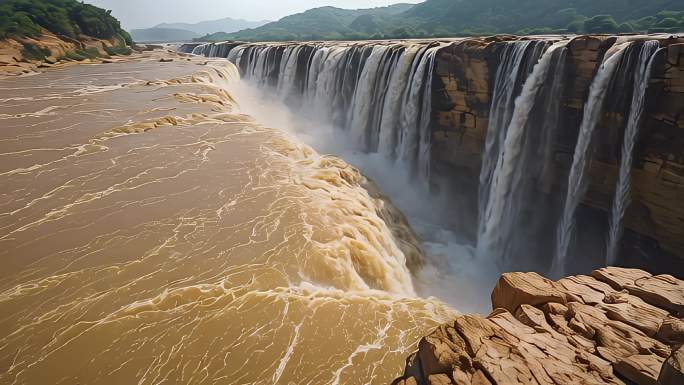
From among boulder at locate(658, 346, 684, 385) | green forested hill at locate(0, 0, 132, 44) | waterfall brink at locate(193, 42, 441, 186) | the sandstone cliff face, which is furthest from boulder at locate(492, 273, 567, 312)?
green forested hill at locate(0, 0, 132, 44)

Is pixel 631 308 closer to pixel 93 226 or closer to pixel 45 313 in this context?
pixel 45 313

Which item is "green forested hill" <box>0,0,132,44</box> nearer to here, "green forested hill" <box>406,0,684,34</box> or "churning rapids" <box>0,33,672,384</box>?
"churning rapids" <box>0,33,672,384</box>

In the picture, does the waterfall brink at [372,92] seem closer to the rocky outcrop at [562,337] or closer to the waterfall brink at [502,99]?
the waterfall brink at [502,99]

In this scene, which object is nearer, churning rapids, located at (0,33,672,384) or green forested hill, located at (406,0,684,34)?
churning rapids, located at (0,33,672,384)

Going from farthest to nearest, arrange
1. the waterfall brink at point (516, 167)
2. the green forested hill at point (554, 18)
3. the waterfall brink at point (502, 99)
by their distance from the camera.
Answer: the green forested hill at point (554, 18) < the waterfall brink at point (502, 99) < the waterfall brink at point (516, 167)

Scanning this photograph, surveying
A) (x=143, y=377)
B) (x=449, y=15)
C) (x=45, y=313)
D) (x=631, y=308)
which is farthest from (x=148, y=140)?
(x=449, y=15)

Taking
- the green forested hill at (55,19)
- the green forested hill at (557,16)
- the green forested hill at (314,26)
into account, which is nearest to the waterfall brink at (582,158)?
the green forested hill at (557,16)
